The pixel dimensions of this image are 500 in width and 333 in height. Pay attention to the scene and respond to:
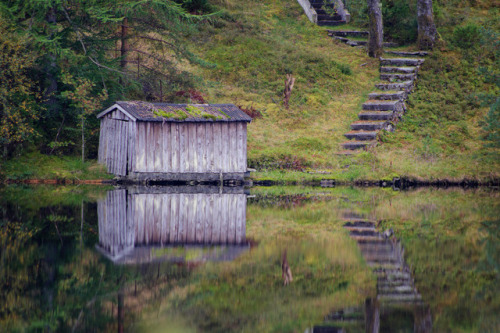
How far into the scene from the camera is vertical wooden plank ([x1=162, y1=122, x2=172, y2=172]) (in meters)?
28.3

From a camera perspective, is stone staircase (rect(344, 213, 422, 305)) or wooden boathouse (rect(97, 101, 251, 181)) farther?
wooden boathouse (rect(97, 101, 251, 181))

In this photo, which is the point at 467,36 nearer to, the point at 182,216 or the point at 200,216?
the point at 200,216

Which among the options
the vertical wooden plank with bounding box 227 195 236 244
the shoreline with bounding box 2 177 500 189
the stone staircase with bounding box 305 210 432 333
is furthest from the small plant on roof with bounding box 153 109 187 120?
the stone staircase with bounding box 305 210 432 333

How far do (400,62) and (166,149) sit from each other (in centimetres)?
1654

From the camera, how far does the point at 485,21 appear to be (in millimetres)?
41188

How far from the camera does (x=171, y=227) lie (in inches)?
691

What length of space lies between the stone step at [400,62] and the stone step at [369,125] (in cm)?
645

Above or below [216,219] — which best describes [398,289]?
below

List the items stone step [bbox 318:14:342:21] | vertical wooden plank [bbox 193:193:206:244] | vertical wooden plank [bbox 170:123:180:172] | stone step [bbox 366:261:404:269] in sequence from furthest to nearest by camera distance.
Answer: stone step [bbox 318:14:342:21]
vertical wooden plank [bbox 170:123:180:172]
vertical wooden plank [bbox 193:193:206:244]
stone step [bbox 366:261:404:269]

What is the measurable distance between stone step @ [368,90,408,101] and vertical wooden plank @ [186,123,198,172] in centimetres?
1163

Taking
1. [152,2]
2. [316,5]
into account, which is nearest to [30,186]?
[152,2]

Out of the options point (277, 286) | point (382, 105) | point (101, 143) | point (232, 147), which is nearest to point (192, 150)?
point (232, 147)

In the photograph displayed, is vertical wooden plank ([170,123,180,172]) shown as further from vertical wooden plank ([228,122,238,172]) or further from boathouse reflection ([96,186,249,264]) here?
boathouse reflection ([96,186,249,264])

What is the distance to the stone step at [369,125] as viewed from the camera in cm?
3306
